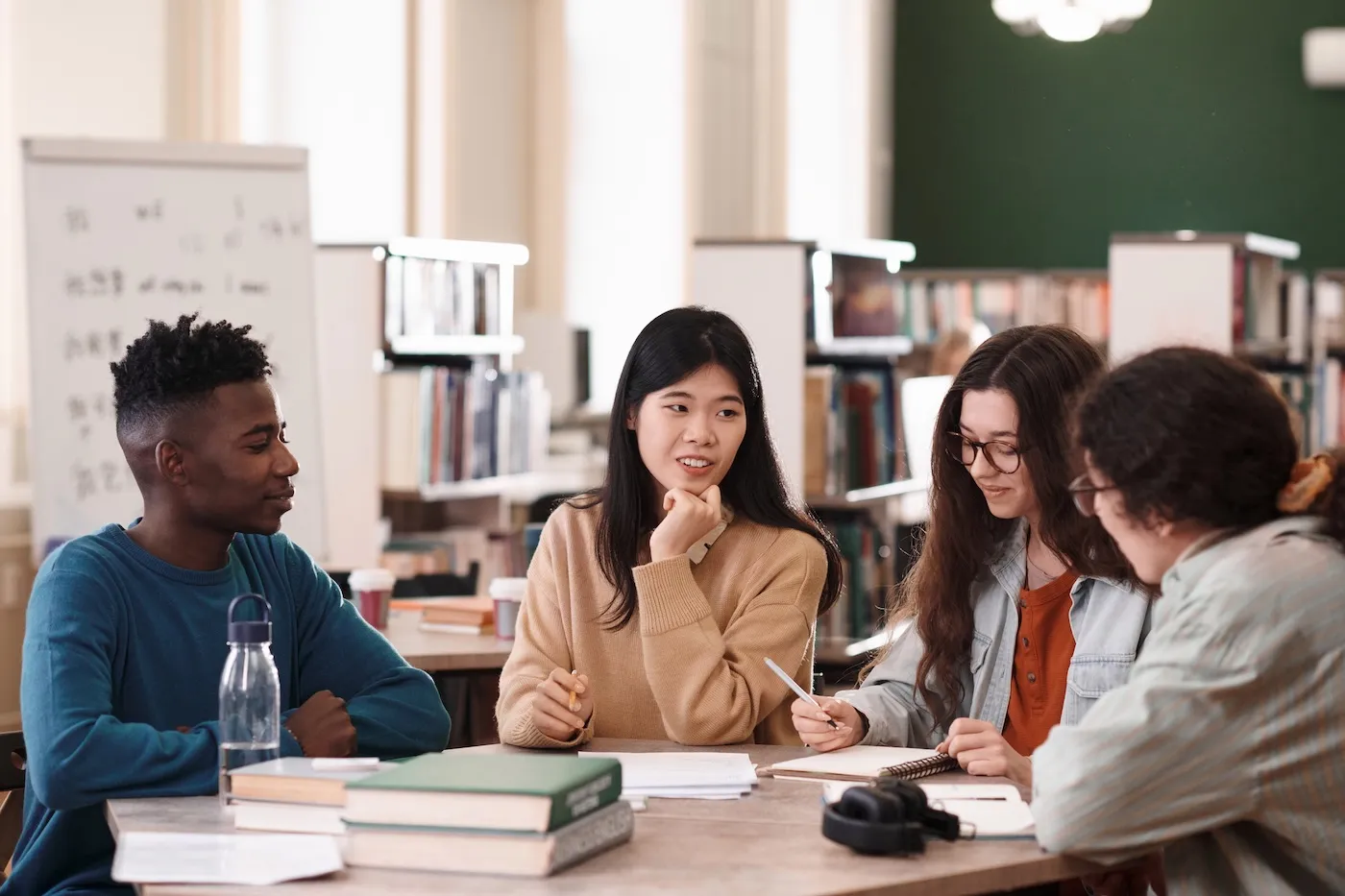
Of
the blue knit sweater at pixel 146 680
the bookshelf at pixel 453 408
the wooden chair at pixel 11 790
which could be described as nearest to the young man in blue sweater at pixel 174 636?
the blue knit sweater at pixel 146 680

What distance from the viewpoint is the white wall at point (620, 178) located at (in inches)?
297

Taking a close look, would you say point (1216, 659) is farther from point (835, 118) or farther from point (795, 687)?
point (835, 118)

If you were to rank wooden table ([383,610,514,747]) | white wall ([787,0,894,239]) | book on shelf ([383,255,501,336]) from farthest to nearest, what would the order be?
white wall ([787,0,894,239])
book on shelf ([383,255,501,336])
wooden table ([383,610,514,747])

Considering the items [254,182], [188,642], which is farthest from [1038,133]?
[188,642]

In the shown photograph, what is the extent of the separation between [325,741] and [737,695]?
0.54m

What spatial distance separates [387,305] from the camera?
16.8ft

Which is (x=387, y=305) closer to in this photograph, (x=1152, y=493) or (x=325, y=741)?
(x=325, y=741)

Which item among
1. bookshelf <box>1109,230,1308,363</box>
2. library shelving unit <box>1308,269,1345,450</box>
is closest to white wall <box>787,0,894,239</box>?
library shelving unit <box>1308,269,1345,450</box>

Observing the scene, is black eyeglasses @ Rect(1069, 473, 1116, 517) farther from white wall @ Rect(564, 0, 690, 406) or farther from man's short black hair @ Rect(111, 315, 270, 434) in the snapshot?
white wall @ Rect(564, 0, 690, 406)

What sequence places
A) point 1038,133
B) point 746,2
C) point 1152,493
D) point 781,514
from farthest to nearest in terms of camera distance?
point 1038,133 → point 746,2 → point 781,514 → point 1152,493

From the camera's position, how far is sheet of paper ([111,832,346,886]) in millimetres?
1468

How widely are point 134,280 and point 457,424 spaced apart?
160 cm

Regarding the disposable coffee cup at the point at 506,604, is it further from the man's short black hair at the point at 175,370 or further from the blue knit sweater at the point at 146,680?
the man's short black hair at the point at 175,370

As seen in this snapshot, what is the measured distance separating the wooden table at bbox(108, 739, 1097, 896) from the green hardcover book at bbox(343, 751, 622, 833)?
51 mm
